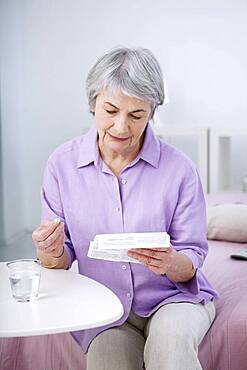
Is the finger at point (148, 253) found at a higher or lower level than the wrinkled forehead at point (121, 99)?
lower

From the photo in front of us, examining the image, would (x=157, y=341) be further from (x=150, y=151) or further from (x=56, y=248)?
(x=150, y=151)

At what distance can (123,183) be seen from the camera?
4.62 feet

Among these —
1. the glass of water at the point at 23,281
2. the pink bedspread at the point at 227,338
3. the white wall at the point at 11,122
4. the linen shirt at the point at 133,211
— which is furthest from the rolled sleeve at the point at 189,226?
the white wall at the point at 11,122

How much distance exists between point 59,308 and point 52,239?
0.21m

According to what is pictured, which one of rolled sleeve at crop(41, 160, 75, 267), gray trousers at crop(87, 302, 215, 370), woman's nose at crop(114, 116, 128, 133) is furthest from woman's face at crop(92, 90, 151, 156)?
gray trousers at crop(87, 302, 215, 370)

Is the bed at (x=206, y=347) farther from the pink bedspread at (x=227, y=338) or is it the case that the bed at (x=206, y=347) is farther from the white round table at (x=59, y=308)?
the white round table at (x=59, y=308)

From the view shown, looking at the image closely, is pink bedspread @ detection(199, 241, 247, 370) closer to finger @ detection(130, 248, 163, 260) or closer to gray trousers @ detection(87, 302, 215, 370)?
gray trousers @ detection(87, 302, 215, 370)

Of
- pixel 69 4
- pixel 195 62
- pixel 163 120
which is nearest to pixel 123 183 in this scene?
pixel 69 4

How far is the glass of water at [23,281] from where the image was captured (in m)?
1.14

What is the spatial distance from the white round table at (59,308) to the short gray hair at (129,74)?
0.40 metres

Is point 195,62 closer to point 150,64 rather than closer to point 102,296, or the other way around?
point 150,64

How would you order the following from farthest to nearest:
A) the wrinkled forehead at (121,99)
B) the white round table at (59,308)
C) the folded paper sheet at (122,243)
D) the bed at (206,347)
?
1. the bed at (206,347)
2. the wrinkled forehead at (121,99)
3. the folded paper sheet at (122,243)
4. the white round table at (59,308)

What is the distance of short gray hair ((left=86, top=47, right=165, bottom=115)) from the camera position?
4.30 ft

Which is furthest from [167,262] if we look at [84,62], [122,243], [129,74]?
[84,62]
